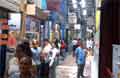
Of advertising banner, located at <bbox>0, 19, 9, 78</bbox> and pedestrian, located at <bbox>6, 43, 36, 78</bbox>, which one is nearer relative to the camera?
pedestrian, located at <bbox>6, 43, 36, 78</bbox>

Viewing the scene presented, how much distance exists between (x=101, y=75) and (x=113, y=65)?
0.17 meters

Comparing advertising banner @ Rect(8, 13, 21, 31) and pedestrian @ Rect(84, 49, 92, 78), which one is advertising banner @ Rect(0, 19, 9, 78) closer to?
advertising banner @ Rect(8, 13, 21, 31)

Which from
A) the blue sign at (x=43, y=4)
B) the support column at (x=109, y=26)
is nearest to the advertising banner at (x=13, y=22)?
the blue sign at (x=43, y=4)

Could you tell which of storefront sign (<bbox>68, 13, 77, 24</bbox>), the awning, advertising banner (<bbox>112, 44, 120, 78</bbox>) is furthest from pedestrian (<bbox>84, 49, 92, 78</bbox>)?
storefront sign (<bbox>68, 13, 77, 24</bbox>)

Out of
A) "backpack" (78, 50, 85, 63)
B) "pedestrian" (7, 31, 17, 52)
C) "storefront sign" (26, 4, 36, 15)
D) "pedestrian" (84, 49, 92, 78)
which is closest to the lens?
"pedestrian" (7, 31, 17, 52)

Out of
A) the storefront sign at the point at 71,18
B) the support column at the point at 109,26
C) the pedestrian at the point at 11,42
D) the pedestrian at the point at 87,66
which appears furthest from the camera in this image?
the storefront sign at the point at 71,18

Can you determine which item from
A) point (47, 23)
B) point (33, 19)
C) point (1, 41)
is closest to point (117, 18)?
point (1, 41)

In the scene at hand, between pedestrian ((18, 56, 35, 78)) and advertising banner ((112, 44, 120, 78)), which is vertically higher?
advertising banner ((112, 44, 120, 78))

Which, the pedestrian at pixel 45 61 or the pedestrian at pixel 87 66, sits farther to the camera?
the pedestrian at pixel 87 66

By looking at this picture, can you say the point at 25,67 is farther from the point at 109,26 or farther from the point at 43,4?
the point at 43,4

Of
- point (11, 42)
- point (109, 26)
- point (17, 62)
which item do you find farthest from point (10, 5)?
point (109, 26)

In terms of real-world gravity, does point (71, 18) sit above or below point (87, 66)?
above

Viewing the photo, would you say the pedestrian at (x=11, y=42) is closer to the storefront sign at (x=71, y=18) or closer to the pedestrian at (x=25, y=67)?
the pedestrian at (x=25, y=67)

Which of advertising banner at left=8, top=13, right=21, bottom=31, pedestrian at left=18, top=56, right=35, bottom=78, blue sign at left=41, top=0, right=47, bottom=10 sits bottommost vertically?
pedestrian at left=18, top=56, right=35, bottom=78
